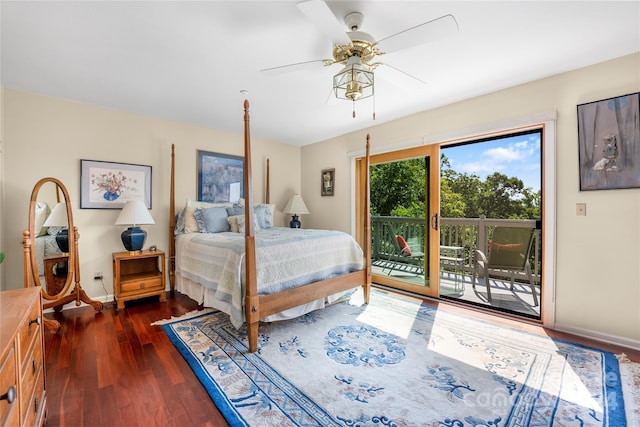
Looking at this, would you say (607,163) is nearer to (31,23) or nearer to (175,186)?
(31,23)

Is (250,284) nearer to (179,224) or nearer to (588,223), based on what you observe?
(179,224)

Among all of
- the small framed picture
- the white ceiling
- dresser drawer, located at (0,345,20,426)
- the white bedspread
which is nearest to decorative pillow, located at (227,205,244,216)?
the white bedspread

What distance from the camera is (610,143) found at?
7.39 feet

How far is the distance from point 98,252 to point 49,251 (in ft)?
1.68

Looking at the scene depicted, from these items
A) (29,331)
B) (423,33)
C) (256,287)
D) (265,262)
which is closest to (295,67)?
(423,33)

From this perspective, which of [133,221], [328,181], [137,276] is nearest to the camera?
[133,221]

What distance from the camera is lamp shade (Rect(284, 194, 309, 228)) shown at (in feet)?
15.3

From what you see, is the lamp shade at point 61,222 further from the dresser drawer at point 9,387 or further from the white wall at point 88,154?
the dresser drawer at point 9,387

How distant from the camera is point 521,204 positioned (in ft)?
10.5

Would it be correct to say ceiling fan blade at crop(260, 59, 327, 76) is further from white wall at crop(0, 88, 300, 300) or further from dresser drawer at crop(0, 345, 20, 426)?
dresser drawer at crop(0, 345, 20, 426)

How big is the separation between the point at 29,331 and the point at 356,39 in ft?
7.38

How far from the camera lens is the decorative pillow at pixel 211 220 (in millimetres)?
3547

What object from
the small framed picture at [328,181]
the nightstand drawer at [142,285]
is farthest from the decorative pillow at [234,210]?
the small framed picture at [328,181]

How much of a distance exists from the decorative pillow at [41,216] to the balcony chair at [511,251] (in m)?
4.83
